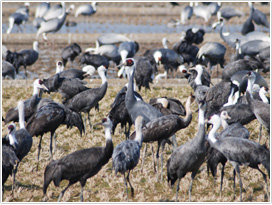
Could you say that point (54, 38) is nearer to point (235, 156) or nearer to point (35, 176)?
point (35, 176)

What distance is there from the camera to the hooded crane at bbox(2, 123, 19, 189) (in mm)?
6406

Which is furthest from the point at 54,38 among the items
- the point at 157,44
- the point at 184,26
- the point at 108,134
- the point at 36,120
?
the point at 108,134

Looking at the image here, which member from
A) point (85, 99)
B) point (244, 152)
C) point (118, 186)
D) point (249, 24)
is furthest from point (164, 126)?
point (249, 24)

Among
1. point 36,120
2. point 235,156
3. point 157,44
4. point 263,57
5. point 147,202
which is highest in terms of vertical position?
point 157,44

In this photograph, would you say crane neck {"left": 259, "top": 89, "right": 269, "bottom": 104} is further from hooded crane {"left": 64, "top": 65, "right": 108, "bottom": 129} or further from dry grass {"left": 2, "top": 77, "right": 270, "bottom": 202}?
hooded crane {"left": 64, "top": 65, "right": 108, "bottom": 129}

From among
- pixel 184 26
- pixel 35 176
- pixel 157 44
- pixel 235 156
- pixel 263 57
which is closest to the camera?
pixel 235 156

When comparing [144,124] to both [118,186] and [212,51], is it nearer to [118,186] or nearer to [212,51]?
[118,186]

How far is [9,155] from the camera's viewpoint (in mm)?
6477

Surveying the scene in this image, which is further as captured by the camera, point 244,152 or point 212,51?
point 212,51

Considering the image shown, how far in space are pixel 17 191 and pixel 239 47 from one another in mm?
11229

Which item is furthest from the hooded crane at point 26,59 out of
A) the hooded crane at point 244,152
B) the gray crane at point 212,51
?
the hooded crane at point 244,152

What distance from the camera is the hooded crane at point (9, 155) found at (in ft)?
21.0

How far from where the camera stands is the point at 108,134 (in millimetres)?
6703

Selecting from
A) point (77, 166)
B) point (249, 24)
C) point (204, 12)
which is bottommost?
point (77, 166)
